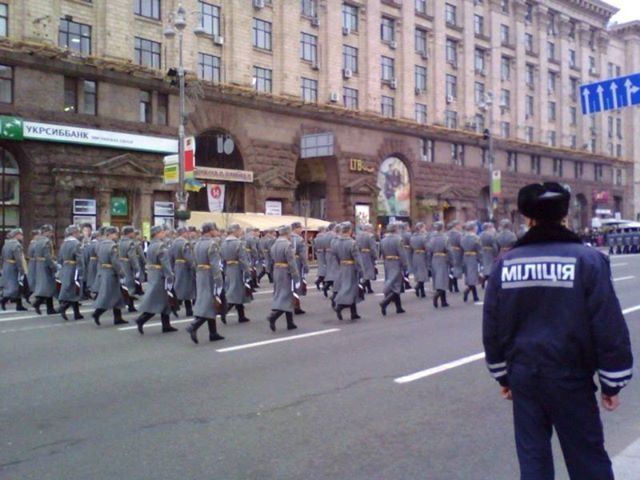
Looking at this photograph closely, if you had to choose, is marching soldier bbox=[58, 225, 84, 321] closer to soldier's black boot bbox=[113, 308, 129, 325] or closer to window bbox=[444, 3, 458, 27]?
soldier's black boot bbox=[113, 308, 129, 325]

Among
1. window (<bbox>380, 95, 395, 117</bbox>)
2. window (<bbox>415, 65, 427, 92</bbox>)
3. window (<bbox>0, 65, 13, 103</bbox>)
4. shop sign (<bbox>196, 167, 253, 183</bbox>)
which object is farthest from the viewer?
window (<bbox>415, 65, 427, 92</bbox>)

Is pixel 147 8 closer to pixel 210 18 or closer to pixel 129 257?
pixel 210 18

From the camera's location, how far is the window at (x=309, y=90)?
39188mm

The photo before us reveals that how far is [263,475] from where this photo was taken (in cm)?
514

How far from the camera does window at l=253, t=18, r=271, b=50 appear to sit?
36.8m

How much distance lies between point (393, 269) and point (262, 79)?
79.5ft

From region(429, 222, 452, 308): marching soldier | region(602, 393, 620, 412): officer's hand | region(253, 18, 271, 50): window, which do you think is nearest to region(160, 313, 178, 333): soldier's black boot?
region(429, 222, 452, 308): marching soldier

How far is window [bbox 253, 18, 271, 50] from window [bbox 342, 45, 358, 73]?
575 centimetres

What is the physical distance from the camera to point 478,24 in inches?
2064

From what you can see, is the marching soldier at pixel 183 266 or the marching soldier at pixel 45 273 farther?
the marching soldier at pixel 45 273

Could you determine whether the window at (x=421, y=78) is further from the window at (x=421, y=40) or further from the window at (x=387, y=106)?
the window at (x=387, y=106)

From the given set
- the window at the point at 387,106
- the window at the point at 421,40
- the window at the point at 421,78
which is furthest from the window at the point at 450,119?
the window at the point at 387,106

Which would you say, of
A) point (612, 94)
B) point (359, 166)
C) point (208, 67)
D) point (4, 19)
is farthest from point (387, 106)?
point (612, 94)

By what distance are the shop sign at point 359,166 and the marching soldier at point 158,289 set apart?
94.8 ft
